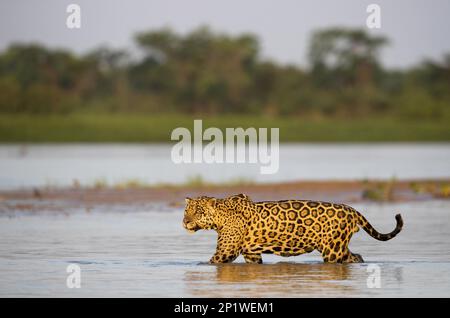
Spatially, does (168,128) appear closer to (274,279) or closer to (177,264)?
(177,264)

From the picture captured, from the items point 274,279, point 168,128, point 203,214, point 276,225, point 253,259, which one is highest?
point 168,128

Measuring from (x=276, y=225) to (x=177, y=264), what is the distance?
55.4 inches

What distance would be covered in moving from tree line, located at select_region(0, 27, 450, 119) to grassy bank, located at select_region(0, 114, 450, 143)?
2.62 m

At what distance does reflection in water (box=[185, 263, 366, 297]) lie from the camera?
11.9 meters

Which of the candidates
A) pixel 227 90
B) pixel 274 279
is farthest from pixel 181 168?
pixel 227 90

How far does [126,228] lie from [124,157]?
25855 mm

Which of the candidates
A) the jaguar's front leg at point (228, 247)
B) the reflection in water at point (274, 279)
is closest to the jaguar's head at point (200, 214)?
the jaguar's front leg at point (228, 247)

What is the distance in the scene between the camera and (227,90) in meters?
71.4

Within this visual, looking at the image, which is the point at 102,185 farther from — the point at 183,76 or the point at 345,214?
the point at 183,76

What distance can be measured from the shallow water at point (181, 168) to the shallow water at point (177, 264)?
8.90m

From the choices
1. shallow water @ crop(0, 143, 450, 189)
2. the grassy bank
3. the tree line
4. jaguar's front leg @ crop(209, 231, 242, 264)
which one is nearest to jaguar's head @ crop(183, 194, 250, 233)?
jaguar's front leg @ crop(209, 231, 242, 264)

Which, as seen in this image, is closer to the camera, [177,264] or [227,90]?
[177,264]

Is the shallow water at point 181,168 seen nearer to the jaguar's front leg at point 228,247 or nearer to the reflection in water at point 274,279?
the jaguar's front leg at point 228,247

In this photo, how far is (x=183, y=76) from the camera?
73312 millimetres
